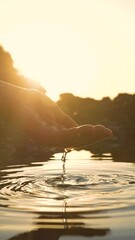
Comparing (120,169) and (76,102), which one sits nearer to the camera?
(120,169)

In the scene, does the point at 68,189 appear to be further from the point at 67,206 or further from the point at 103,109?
the point at 103,109

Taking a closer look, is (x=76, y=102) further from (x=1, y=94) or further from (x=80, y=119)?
(x=1, y=94)

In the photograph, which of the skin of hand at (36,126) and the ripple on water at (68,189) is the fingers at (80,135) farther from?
the ripple on water at (68,189)

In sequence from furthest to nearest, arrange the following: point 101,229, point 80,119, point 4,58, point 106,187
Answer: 1. point 80,119
2. point 4,58
3. point 106,187
4. point 101,229

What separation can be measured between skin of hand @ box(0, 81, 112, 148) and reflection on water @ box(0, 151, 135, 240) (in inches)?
49.4

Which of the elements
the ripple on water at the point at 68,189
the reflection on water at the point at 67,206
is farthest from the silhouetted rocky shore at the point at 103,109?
the reflection on water at the point at 67,206

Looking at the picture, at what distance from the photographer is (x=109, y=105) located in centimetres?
7481

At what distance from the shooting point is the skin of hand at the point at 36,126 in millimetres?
6727

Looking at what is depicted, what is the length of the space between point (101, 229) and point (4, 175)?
643 centimetres

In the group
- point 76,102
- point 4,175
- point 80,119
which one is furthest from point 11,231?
point 76,102

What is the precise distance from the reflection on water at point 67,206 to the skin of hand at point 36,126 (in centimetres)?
125

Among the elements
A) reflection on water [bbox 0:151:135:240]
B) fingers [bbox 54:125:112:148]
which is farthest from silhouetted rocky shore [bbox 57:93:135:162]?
fingers [bbox 54:125:112:148]

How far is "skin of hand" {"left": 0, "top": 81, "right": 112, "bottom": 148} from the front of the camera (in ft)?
22.1

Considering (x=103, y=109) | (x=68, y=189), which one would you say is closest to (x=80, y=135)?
(x=68, y=189)
